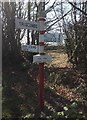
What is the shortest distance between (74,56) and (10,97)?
387 cm

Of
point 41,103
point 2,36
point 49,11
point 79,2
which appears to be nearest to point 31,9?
point 49,11

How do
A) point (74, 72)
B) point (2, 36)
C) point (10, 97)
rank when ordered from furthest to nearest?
point (2, 36) < point (74, 72) < point (10, 97)

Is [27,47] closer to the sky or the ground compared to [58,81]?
closer to the sky

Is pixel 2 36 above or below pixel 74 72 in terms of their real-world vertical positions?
above

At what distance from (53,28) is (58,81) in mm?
4609

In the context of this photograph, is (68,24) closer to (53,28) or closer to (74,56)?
(74,56)

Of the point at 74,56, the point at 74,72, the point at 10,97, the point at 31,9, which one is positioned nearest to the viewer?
the point at 10,97

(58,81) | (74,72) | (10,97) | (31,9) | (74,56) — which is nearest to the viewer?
(10,97)

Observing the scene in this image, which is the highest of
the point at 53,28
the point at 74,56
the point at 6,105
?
the point at 53,28

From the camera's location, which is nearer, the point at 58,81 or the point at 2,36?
the point at 58,81

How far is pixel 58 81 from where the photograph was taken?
10148 mm

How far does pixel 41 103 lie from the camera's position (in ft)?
25.3

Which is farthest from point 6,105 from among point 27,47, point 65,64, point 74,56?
point 65,64

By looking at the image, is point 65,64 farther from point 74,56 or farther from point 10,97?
point 10,97
